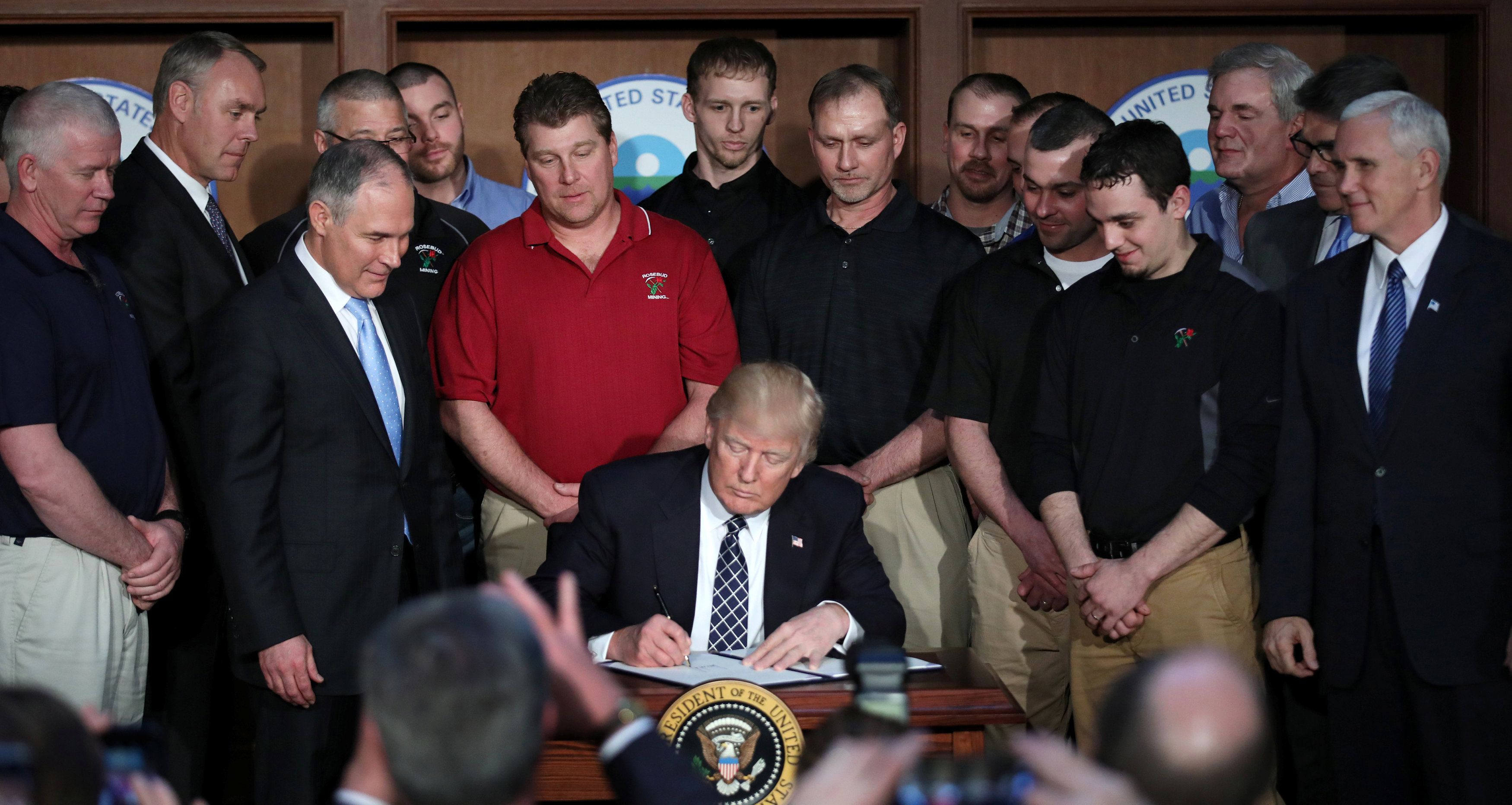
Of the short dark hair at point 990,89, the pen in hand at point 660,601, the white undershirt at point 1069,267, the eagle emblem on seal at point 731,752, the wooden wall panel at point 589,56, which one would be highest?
the wooden wall panel at point 589,56

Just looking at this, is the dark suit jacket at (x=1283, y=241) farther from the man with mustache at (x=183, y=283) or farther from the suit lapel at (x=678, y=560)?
the man with mustache at (x=183, y=283)

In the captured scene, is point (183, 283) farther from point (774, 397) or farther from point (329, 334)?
point (774, 397)

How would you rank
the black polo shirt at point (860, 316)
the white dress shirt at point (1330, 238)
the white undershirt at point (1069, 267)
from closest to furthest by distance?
the white dress shirt at point (1330, 238) → the white undershirt at point (1069, 267) → the black polo shirt at point (860, 316)

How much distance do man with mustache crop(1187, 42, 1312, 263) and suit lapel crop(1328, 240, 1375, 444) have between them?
931mm

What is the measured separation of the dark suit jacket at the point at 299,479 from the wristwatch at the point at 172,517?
380mm

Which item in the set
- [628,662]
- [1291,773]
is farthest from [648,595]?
[1291,773]

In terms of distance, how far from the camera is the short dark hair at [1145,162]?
2932 millimetres

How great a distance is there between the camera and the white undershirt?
135 inches

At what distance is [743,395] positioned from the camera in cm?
269

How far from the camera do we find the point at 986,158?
13.5 ft

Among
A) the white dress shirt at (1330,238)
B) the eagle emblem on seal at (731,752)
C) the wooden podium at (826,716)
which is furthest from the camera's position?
the white dress shirt at (1330,238)

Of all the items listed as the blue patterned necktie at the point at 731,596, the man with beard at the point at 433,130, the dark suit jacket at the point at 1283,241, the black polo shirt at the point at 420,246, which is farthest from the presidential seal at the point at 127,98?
the dark suit jacket at the point at 1283,241

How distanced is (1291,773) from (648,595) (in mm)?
1748

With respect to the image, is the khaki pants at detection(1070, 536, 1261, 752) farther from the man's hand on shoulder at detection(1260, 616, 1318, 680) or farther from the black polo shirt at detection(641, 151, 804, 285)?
the black polo shirt at detection(641, 151, 804, 285)
